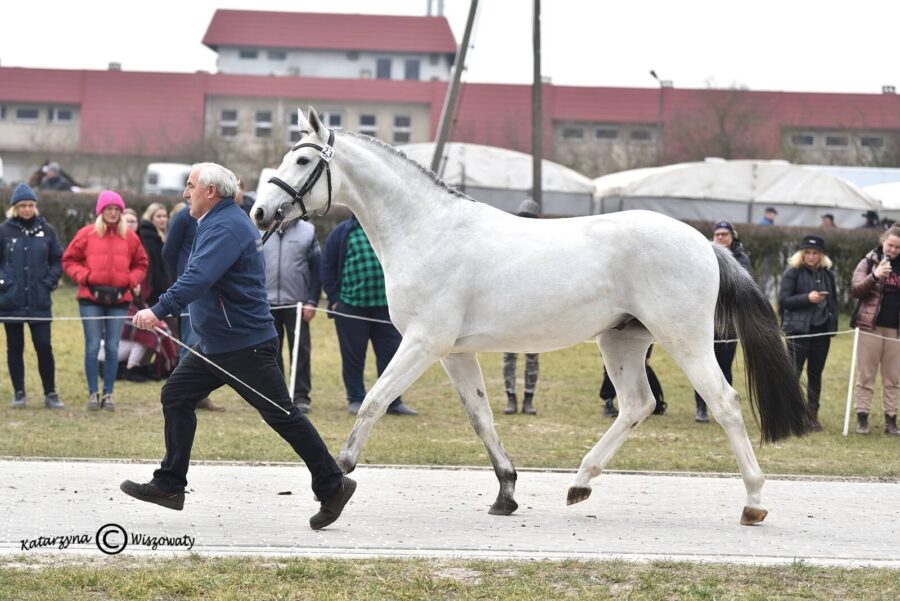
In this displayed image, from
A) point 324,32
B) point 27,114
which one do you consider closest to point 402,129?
point 324,32

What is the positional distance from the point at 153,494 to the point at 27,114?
6334 centimetres

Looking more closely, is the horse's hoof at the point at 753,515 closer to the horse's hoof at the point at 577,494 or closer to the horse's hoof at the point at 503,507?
the horse's hoof at the point at 577,494

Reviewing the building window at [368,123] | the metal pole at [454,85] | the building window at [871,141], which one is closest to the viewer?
the metal pole at [454,85]

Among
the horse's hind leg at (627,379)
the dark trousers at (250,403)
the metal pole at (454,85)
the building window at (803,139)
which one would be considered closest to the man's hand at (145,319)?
the dark trousers at (250,403)

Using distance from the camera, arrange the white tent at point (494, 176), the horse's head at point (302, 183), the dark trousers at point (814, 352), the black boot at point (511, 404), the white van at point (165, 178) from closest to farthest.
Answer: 1. the horse's head at point (302, 183)
2. the dark trousers at point (814, 352)
3. the black boot at point (511, 404)
4. the white tent at point (494, 176)
5. the white van at point (165, 178)

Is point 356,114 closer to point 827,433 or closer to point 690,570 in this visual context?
point 827,433

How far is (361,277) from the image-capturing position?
1356 centimetres

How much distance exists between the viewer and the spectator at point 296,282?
44.7ft

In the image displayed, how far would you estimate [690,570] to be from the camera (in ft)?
21.2

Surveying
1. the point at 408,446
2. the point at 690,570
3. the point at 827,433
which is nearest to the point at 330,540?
the point at 690,570

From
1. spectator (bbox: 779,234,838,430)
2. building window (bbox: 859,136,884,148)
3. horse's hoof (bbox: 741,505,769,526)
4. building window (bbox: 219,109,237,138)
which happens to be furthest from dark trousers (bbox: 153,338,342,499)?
building window (bbox: 219,109,237,138)

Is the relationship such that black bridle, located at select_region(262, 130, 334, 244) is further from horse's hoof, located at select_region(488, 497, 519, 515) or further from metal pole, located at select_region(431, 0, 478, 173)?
A: metal pole, located at select_region(431, 0, 478, 173)

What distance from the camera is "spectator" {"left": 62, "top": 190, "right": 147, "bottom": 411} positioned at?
13109mm

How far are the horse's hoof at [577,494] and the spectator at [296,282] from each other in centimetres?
584
